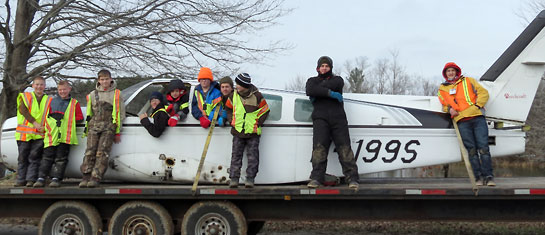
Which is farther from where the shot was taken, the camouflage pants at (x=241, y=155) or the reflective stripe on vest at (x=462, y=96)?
the reflective stripe on vest at (x=462, y=96)

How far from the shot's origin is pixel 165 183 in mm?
7391

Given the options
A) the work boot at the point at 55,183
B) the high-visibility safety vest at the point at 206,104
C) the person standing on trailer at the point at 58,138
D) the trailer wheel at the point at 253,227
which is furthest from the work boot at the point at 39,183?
the trailer wheel at the point at 253,227

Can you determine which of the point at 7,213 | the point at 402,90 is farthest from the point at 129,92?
the point at 402,90

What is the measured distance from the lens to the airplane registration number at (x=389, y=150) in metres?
7.10

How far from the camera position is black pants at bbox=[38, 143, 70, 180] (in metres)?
7.22

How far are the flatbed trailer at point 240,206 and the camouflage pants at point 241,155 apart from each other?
0.80 feet

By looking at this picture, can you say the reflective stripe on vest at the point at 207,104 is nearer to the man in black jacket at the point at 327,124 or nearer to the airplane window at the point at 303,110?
the airplane window at the point at 303,110

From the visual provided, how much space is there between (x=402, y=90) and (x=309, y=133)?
49442 mm

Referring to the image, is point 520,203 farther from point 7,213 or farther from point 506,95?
point 7,213

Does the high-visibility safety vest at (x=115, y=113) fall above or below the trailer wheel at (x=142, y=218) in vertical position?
above

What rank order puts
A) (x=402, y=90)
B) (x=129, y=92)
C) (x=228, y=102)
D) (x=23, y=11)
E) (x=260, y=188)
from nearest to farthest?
(x=260, y=188) → (x=228, y=102) → (x=129, y=92) → (x=23, y=11) → (x=402, y=90)

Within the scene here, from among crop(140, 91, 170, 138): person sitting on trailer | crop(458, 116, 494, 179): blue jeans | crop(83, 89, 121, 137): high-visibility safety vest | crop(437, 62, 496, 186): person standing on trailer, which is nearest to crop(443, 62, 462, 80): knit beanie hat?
crop(437, 62, 496, 186): person standing on trailer

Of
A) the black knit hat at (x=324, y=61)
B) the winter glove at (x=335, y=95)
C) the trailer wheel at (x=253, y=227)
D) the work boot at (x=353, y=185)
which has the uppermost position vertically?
the black knit hat at (x=324, y=61)

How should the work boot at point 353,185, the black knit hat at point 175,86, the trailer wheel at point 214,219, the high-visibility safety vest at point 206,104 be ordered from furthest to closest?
the black knit hat at point 175,86 → the high-visibility safety vest at point 206,104 → the trailer wheel at point 214,219 → the work boot at point 353,185
